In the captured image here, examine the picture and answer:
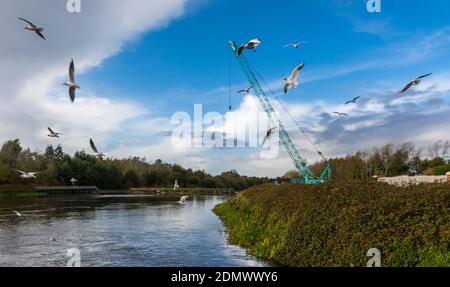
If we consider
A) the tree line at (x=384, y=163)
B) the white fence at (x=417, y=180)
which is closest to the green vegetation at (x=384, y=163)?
the tree line at (x=384, y=163)

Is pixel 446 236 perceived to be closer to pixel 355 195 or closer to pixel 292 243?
pixel 355 195

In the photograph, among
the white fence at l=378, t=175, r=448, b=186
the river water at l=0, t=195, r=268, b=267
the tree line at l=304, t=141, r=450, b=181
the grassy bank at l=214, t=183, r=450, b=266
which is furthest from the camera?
the tree line at l=304, t=141, r=450, b=181

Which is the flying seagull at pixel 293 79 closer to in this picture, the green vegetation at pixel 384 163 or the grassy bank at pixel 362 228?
the grassy bank at pixel 362 228

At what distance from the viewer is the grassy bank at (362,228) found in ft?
45.5

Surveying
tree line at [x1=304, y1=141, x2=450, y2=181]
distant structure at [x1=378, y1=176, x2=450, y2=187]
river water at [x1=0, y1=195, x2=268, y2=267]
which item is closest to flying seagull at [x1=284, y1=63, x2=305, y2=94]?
distant structure at [x1=378, y1=176, x2=450, y2=187]

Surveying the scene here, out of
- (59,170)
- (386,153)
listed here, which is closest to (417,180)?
(386,153)

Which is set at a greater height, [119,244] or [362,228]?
[362,228]

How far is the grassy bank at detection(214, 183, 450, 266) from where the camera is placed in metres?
13.9

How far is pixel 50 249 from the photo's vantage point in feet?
85.9

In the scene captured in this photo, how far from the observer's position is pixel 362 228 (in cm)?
1639

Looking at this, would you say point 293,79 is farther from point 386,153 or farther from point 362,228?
point 386,153

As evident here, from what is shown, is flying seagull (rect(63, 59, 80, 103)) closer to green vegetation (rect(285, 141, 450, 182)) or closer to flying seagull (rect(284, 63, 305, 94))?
flying seagull (rect(284, 63, 305, 94))
